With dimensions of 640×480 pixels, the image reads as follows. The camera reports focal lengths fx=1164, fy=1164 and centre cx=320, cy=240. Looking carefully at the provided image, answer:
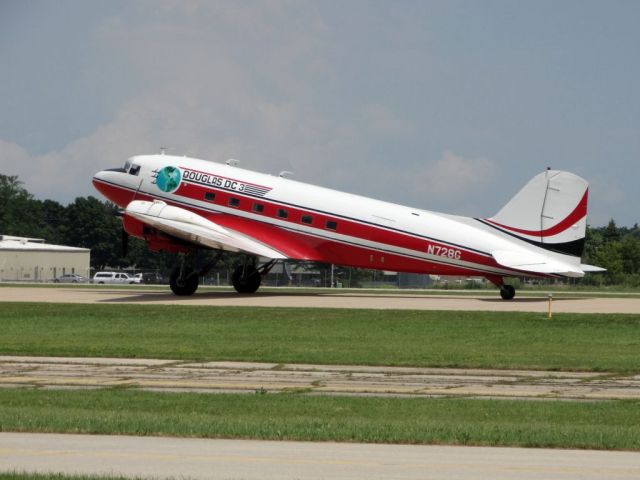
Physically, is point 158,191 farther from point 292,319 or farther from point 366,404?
point 366,404

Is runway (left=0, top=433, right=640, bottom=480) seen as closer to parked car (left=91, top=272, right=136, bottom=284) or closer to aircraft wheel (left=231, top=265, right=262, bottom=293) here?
aircraft wheel (left=231, top=265, right=262, bottom=293)

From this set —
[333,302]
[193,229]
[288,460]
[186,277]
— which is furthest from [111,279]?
[288,460]

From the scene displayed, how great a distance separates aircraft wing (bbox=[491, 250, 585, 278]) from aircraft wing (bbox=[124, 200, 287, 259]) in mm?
9833

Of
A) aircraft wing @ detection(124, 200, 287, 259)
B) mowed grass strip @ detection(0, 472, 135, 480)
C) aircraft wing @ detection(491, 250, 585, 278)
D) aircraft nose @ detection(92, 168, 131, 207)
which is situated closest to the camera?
mowed grass strip @ detection(0, 472, 135, 480)

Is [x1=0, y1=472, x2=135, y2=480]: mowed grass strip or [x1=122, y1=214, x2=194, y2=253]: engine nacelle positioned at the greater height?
[x1=122, y1=214, x2=194, y2=253]: engine nacelle

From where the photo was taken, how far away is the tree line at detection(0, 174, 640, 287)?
129375 millimetres

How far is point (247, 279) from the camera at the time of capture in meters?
54.9

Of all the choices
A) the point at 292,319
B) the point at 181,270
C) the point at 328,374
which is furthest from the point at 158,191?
the point at 328,374

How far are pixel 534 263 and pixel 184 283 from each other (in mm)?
15830

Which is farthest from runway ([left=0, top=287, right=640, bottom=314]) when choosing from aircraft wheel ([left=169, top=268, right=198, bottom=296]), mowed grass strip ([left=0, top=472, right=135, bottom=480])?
mowed grass strip ([left=0, top=472, right=135, bottom=480])

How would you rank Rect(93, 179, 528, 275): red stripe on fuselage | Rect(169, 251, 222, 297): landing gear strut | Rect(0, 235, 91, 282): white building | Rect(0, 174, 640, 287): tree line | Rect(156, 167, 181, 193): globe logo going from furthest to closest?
Rect(0, 174, 640, 287): tree line → Rect(0, 235, 91, 282): white building → Rect(169, 251, 222, 297): landing gear strut → Rect(156, 167, 181, 193): globe logo → Rect(93, 179, 528, 275): red stripe on fuselage

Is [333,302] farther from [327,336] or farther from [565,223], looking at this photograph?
[327,336]

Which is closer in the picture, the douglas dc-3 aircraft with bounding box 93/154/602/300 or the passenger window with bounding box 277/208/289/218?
the douglas dc-3 aircraft with bounding box 93/154/602/300

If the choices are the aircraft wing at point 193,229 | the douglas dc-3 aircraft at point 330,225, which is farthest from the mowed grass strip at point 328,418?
the aircraft wing at point 193,229
